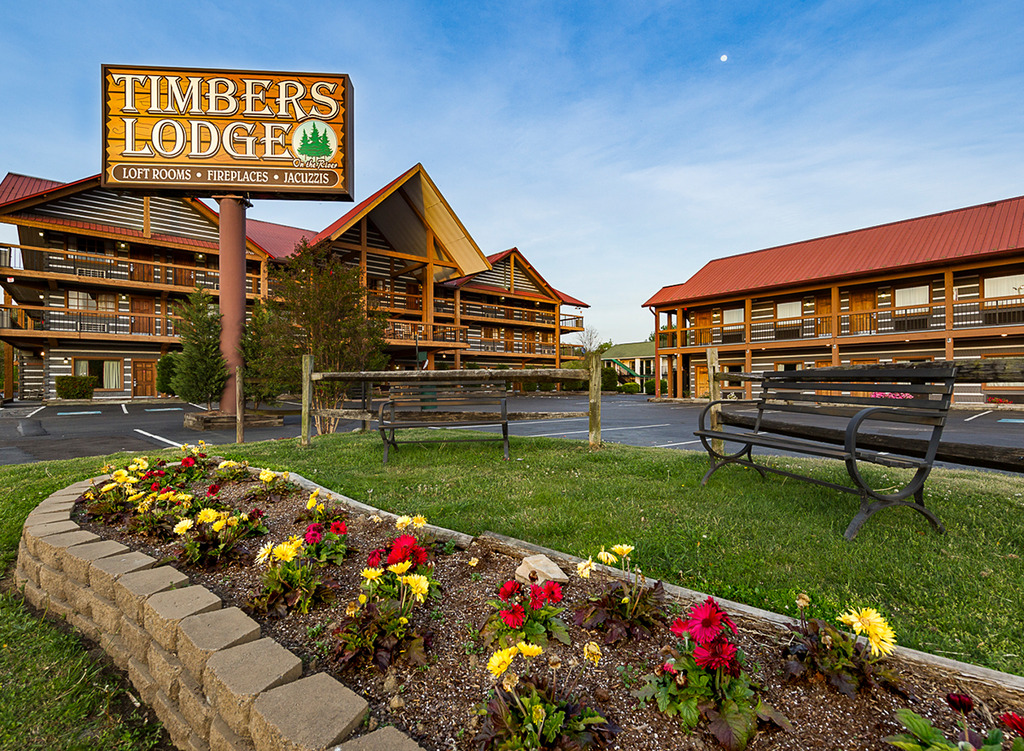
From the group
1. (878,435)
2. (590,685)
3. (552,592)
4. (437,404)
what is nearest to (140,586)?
(552,592)

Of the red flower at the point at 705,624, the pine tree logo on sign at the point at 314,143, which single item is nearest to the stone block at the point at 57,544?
the red flower at the point at 705,624

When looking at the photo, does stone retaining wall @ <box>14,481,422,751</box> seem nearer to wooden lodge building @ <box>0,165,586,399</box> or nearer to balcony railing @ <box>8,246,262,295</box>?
wooden lodge building @ <box>0,165,586,399</box>

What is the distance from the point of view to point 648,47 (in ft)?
55.1

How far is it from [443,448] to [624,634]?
4.51m

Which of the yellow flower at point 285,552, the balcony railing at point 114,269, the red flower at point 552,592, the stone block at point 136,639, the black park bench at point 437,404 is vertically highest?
the balcony railing at point 114,269

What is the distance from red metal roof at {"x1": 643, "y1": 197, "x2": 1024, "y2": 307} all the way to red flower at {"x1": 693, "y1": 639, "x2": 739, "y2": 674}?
2307 cm

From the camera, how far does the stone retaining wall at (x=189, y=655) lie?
121 centimetres

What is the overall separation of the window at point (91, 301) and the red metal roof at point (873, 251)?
91.0 ft

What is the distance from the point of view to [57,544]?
256 centimetres

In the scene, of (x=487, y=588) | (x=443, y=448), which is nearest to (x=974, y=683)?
(x=487, y=588)

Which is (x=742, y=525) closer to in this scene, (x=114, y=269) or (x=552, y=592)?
(x=552, y=592)

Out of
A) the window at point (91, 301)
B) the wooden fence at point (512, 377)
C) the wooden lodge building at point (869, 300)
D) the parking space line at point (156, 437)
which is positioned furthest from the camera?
the window at point (91, 301)

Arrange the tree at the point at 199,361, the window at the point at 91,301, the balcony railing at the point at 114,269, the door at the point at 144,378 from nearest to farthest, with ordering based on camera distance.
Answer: the tree at the point at 199,361, the balcony railing at the point at 114,269, the window at the point at 91,301, the door at the point at 144,378

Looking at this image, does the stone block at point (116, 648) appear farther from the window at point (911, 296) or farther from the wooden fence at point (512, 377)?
the window at point (911, 296)
